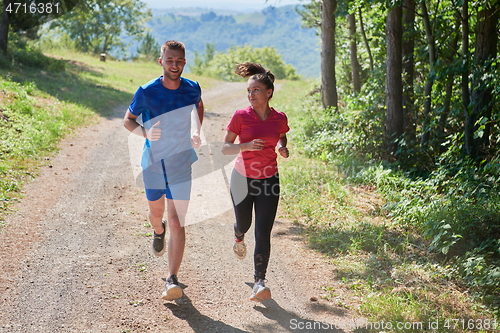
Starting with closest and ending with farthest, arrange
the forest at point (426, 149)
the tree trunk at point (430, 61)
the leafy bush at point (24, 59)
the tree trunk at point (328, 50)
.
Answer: the forest at point (426, 149) < the tree trunk at point (430, 61) < the tree trunk at point (328, 50) < the leafy bush at point (24, 59)

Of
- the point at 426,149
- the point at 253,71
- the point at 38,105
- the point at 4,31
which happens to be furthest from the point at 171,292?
the point at 4,31

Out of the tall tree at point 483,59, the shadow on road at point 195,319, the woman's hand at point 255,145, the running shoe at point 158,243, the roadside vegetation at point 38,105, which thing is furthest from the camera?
the roadside vegetation at point 38,105

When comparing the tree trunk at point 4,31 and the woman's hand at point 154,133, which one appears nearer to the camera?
the woman's hand at point 154,133

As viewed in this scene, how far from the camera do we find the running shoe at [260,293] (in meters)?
4.43

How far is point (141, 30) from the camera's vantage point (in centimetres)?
6469

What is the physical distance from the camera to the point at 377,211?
296 inches

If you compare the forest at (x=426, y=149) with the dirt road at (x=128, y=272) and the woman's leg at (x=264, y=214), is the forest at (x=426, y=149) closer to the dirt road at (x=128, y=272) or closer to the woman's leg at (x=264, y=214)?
the dirt road at (x=128, y=272)

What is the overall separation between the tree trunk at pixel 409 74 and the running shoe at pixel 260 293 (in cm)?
610

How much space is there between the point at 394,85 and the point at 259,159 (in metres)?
6.42

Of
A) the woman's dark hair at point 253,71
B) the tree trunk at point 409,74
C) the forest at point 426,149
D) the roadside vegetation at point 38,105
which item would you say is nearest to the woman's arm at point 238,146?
the woman's dark hair at point 253,71

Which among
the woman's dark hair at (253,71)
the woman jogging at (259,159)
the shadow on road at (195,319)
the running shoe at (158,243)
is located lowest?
the shadow on road at (195,319)

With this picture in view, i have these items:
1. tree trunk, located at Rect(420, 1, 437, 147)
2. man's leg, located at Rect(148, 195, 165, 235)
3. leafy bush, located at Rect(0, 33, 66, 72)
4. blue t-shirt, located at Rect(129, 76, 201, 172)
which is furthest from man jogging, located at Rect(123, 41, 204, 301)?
leafy bush, located at Rect(0, 33, 66, 72)

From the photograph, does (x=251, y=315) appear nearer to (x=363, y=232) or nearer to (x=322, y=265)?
(x=322, y=265)

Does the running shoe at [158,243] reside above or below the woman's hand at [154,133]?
below
